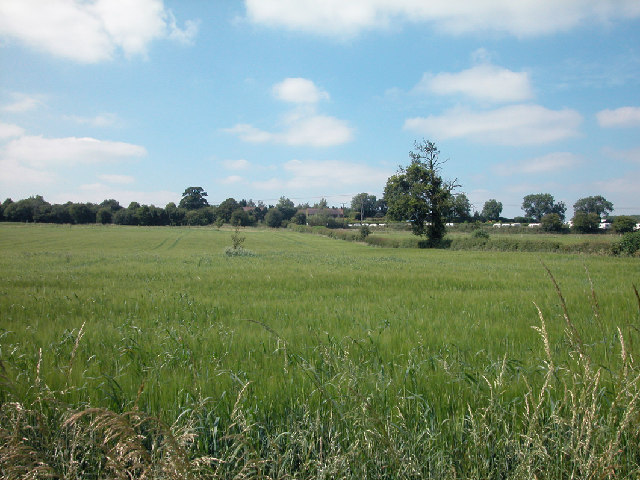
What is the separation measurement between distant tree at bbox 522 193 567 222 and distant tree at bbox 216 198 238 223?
106 metres

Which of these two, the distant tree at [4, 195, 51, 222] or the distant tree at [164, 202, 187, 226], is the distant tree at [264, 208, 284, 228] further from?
the distant tree at [4, 195, 51, 222]

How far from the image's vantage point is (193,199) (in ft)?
484

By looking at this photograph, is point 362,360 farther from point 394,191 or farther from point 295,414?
point 394,191

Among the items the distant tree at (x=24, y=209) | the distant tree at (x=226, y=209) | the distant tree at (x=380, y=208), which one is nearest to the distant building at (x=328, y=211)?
the distant tree at (x=380, y=208)

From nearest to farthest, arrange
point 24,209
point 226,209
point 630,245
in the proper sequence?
point 630,245 < point 24,209 < point 226,209

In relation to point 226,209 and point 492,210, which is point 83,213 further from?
point 492,210

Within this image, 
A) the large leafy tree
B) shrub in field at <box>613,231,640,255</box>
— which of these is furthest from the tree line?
shrub in field at <box>613,231,640,255</box>

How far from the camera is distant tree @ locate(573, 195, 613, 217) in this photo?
404 ft

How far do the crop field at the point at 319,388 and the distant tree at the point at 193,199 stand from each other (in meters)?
146

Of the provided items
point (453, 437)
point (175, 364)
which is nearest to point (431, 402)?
point (453, 437)

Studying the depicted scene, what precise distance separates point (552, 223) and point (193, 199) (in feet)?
411

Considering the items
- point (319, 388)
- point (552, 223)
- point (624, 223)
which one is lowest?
point (319, 388)

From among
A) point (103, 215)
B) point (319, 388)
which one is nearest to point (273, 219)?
point (103, 215)

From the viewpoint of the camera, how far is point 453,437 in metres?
2.69
